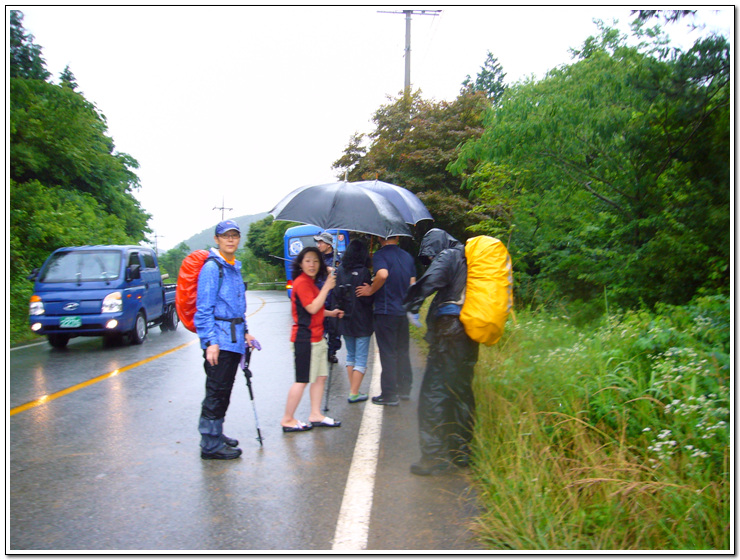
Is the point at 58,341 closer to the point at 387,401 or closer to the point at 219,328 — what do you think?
the point at 387,401

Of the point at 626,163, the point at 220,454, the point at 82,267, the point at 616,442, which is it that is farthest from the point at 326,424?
the point at 82,267

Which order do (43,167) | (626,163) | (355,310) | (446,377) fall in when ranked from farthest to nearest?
(43,167) < (626,163) < (355,310) < (446,377)

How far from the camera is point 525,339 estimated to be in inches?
316

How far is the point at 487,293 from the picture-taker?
454 centimetres

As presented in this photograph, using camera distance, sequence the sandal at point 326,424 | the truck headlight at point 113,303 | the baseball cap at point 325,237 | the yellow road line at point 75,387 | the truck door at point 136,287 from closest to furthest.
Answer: the sandal at point 326,424 → the yellow road line at point 75,387 → the baseball cap at point 325,237 → the truck headlight at point 113,303 → the truck door at point 136,287

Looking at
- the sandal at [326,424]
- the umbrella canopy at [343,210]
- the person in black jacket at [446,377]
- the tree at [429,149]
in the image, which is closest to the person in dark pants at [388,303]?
the umbrella canopy at [343,210]

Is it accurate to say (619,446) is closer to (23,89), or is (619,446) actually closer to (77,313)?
(77,313)

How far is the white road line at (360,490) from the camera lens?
11.7 feet

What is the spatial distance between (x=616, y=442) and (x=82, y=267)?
10.7 meters

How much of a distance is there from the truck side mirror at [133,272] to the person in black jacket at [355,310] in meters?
6.63

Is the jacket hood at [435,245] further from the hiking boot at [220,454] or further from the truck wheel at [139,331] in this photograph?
the truck wheel at [139,331]

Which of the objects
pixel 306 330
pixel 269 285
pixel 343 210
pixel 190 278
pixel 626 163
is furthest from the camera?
pixel 269 285

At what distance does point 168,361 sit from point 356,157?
17.0 m

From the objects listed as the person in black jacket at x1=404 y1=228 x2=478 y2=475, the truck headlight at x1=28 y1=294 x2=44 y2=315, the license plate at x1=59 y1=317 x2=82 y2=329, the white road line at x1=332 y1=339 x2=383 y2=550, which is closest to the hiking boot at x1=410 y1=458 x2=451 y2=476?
the person in black jacket at x1=404 y1=228 x2=478 y2=475
